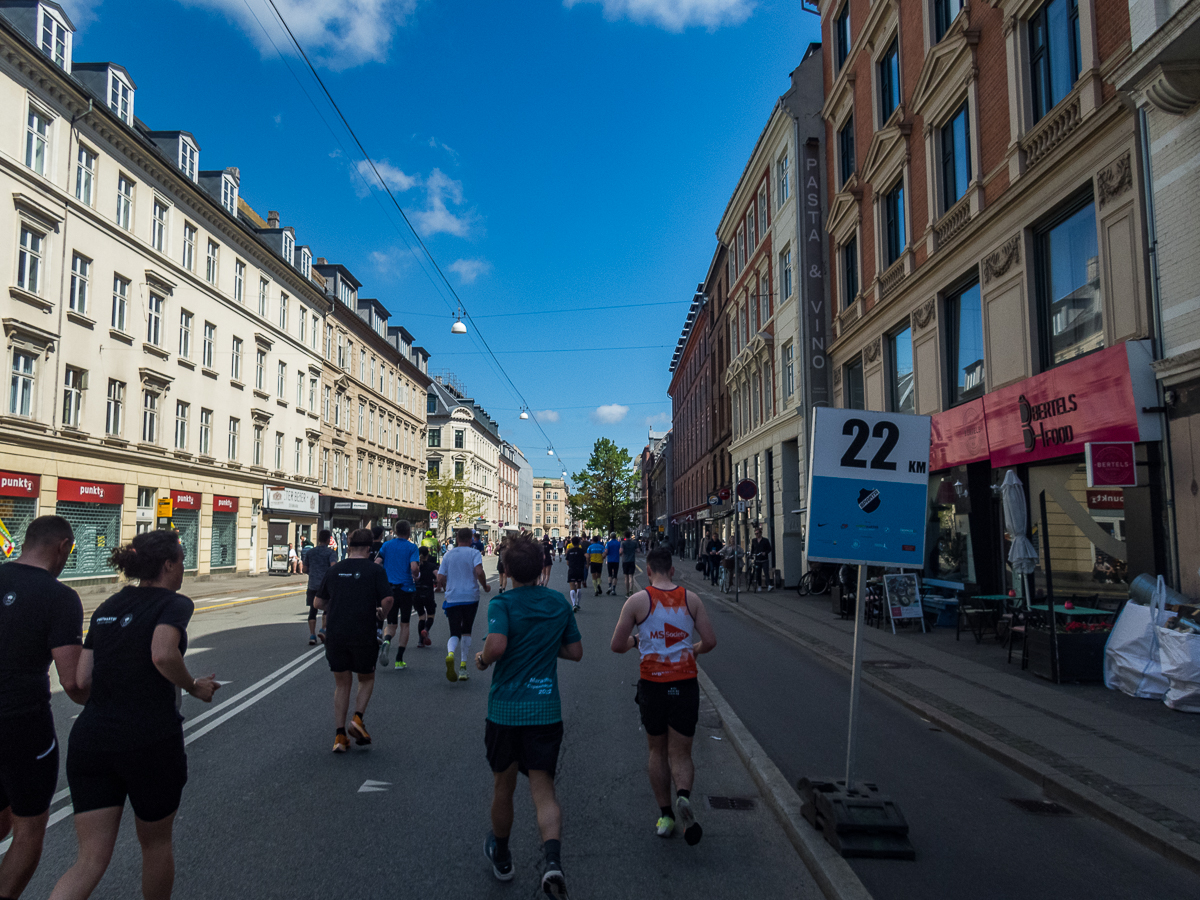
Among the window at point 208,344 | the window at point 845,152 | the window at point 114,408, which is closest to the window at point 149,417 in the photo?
the window at point 114,408

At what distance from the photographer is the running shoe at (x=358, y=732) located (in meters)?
6.39

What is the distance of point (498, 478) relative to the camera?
104312 mm

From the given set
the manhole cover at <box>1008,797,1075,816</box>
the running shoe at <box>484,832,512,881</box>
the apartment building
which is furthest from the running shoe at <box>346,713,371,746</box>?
the apartment building

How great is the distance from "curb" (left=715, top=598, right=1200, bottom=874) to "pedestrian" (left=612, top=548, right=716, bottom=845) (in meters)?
2.49

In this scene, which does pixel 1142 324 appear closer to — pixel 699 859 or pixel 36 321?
pixel 699 859

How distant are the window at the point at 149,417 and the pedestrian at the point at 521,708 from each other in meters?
27.9

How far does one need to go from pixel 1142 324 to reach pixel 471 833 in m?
9.72

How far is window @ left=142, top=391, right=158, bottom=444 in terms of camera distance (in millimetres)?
28059

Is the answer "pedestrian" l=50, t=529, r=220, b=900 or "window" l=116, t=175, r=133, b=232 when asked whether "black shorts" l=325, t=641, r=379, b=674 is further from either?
"window" l=116, t=175, r=133, b=232

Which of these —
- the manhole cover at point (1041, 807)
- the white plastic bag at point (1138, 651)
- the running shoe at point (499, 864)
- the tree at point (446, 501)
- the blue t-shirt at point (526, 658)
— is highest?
the tree at point (446, 501)

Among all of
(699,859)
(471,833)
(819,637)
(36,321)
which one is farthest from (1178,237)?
(36,321)

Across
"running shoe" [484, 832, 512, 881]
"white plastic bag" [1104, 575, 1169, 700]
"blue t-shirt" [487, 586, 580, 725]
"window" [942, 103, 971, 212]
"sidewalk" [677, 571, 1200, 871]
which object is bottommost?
"sidewalk" [677, 571, 1200, 871]

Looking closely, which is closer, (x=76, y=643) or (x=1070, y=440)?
(x=76, y=643)

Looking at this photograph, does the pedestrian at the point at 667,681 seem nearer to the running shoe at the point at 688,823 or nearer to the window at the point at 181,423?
the running shoe at the point at 688,823
